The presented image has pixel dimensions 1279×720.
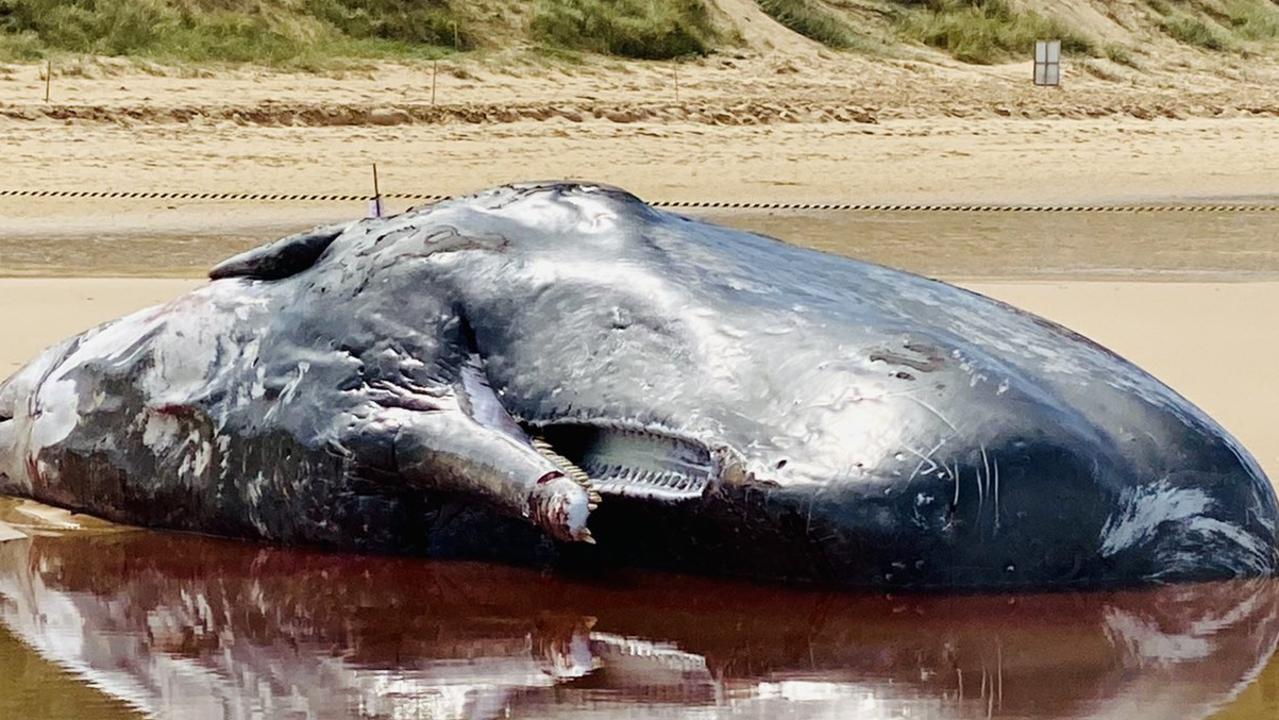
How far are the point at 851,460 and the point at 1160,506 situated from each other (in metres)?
0.69

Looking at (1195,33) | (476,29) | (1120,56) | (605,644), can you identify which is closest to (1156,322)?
(605,644)

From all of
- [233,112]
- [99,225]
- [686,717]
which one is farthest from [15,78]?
[686,717]

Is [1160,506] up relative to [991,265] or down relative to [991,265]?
up

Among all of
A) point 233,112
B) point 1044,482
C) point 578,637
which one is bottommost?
point 233,112

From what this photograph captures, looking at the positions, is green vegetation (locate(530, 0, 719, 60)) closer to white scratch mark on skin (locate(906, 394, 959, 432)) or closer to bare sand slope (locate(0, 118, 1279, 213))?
bare sand slope (locate(0, 118, 1279, 213))

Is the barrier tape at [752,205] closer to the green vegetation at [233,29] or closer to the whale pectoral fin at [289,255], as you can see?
the green vegetation at [233,29]

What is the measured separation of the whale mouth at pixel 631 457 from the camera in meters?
4.84

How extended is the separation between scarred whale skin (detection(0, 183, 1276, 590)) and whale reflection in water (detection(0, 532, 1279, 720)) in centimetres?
11

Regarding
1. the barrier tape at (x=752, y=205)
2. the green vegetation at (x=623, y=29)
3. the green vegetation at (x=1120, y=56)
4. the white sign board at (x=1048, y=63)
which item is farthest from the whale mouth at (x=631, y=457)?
the green vegetation at (x=1120, y=56)

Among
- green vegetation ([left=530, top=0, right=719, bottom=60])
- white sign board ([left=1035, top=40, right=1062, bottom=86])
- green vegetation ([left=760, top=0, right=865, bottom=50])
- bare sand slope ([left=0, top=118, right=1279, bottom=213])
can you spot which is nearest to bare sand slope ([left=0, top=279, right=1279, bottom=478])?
bare sand slope ([left=0, top=118, right=1279, bottom=213])

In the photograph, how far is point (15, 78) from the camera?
24.1 m

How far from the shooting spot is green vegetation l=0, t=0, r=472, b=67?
2638 centimetres

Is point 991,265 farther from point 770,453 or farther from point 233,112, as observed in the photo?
point 233,112

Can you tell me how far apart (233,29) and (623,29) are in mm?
5353
